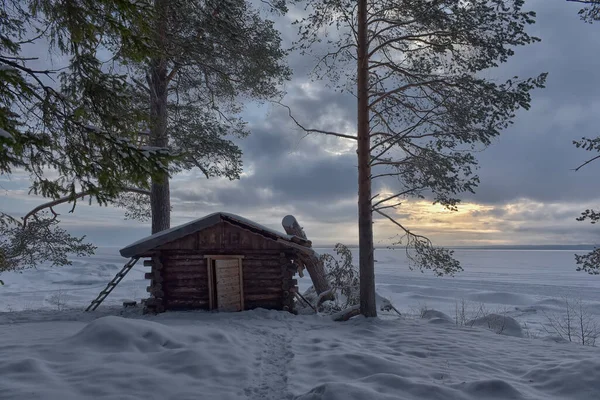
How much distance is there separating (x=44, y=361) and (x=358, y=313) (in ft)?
28.6

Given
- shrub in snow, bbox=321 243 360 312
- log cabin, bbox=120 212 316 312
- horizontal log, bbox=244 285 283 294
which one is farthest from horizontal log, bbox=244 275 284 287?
shrub in snow, bbox=321 243 360 312

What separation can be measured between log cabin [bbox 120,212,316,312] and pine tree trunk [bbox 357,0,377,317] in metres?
2.33

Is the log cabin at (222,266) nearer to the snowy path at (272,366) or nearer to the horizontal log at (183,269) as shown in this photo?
the horizontal log at (183,269)

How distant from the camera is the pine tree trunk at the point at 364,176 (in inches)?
484

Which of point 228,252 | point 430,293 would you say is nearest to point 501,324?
point 228,252

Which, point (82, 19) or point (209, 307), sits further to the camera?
point (209, 307)

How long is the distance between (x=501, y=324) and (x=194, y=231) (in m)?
10.4

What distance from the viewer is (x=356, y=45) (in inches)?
480

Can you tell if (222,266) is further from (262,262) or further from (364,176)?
(364,176)

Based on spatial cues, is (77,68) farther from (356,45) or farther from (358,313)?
(358,313)

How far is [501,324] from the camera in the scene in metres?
Result: 13.1

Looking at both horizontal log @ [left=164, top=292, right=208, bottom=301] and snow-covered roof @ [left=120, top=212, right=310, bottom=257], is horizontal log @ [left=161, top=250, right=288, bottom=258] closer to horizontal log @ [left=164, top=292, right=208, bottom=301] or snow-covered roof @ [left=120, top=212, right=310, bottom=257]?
snow-covered roof @ [left=120, top=212, right=310, bottom=257]

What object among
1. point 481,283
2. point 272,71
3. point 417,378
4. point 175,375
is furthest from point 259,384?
point 481,283

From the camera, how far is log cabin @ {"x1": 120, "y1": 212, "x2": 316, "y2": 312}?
13523 millimetres
